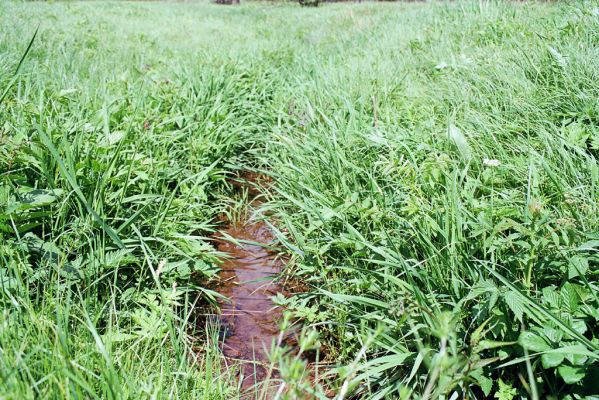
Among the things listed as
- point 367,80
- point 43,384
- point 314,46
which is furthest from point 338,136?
point 314,46

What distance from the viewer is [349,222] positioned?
7.84 feet

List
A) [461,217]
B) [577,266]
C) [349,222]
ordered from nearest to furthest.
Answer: [577,266], [461,217], [349,222]

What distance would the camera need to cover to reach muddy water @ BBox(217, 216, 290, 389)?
2.05 meters

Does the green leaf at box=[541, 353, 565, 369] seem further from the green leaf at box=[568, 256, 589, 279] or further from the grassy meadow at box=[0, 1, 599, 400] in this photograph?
the green leaf at box=[568, 256, 589, 279]

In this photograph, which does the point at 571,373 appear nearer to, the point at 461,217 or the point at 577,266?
the point at 577,266

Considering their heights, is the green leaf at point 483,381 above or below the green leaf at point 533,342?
below

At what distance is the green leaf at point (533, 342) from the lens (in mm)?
1399

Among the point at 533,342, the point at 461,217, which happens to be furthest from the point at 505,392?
the point at 461,217

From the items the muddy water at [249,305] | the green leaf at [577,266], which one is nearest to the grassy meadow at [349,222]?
the green leaf at [577,266]

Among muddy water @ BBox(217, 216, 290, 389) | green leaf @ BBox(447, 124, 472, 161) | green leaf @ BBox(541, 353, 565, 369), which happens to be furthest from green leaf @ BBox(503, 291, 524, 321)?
green leaf @ BBox(447, 124, 472, 161)

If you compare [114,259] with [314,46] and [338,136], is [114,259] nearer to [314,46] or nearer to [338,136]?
[338,136]

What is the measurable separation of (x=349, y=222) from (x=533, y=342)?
1116mm

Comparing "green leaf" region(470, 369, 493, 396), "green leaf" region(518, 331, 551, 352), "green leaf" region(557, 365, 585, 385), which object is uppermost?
"green leaf" region(518, 331, 551, 352)

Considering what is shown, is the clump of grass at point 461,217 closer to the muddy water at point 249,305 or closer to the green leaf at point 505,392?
the green leaf at point 505,392
